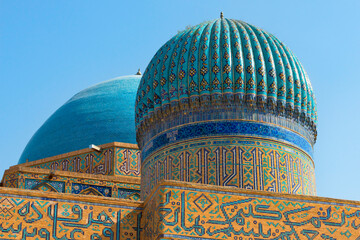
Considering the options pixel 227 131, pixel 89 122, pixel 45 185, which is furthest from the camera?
pixel 89 122

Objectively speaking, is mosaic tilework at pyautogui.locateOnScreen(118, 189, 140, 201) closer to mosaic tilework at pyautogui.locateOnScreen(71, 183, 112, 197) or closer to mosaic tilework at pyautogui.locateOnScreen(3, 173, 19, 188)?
mosaic tilework at pyautogui.locateOnScreen(71, 183, 112, 197)

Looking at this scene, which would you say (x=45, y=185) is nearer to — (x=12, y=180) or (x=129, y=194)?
(x=12, y=180)

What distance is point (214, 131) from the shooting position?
9.71m

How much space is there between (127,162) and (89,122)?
1464 millimetres

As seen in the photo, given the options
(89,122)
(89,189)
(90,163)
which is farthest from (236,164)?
(89,122)

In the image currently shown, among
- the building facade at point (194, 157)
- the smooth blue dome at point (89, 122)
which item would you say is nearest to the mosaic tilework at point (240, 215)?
the building facade at point (194, 157)

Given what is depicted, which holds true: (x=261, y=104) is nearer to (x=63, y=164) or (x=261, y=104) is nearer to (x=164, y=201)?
(x=164, y=201)

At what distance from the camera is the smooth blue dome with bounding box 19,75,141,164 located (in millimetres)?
13688

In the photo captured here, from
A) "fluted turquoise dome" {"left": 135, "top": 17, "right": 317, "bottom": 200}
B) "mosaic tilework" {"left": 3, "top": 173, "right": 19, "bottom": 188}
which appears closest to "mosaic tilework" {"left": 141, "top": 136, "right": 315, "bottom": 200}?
"fluted turquoise dome" {"left": 135, "top": 17, "right": 317, "bottom": 200}

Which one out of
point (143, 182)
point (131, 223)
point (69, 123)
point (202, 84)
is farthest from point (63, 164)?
point (131, 223)

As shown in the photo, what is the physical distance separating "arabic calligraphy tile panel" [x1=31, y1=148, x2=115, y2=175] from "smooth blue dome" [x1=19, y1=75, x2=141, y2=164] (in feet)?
1.81

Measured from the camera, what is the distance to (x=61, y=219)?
806cm

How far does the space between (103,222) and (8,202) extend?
3.29ft

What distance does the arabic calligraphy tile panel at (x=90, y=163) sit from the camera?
1280 cm
